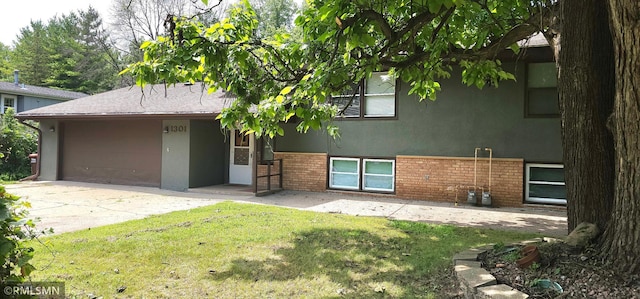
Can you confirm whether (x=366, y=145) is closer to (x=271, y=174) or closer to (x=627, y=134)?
(x=271, y=174)

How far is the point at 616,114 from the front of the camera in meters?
3.26

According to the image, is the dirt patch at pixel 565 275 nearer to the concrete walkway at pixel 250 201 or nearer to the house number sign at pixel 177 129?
the concrete walkway at pixel 250 201

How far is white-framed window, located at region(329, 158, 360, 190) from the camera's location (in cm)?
1168

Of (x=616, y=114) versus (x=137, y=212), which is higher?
(x=616, y=114)

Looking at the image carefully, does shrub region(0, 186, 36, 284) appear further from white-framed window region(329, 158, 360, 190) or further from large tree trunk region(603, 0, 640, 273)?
white-framed window region(329, 158, 360, 190)

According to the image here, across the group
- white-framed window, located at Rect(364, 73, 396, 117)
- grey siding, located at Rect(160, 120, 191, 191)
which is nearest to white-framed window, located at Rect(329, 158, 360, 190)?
white-framed window, located at Rect(364, 73, 396, 117)

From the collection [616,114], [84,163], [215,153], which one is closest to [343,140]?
[215,153]

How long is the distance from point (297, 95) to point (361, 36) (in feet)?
3.23

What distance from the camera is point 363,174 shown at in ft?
38.0

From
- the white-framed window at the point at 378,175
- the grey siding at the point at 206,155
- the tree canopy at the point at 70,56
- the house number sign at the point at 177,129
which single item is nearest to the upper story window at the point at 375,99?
the white-framed window at the point at 378,175

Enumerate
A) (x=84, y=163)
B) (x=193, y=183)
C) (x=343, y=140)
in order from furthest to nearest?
(x=84, y=163), (x=193, y=183), (x=343, y=140)

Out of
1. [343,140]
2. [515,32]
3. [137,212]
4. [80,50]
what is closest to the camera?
[515,32]

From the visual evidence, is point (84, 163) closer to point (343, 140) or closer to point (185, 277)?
point (343, 140)

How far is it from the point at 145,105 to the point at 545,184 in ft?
41.5
